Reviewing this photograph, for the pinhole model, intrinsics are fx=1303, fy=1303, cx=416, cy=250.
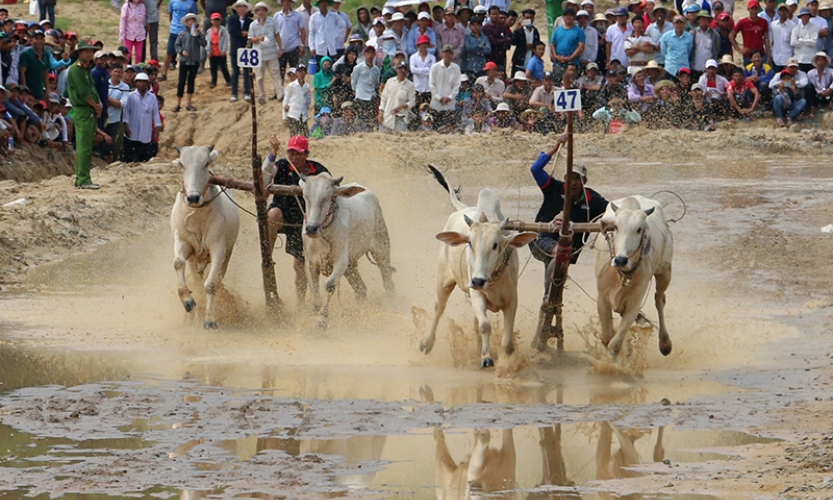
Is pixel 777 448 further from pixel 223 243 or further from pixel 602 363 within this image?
pixel 223 243

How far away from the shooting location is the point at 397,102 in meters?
20.8

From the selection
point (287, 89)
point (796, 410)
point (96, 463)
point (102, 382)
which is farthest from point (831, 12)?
point (96, 463)

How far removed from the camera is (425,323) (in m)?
11.9

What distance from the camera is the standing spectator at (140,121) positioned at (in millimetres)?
19000

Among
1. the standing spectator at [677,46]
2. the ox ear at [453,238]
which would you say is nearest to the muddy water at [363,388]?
the ox ear at [453,238]

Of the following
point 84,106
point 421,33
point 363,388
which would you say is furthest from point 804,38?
point 363,388

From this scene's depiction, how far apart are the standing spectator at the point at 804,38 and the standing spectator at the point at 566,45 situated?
350cm

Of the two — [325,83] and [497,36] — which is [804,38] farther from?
[325,83]

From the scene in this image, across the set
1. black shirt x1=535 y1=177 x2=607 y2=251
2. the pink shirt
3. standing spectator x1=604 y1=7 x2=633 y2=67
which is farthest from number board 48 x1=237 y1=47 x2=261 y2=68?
the pink shirt

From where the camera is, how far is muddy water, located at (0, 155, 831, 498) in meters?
7.31

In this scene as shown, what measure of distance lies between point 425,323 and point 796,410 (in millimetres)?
4049

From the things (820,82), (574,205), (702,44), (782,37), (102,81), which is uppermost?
(782,37)

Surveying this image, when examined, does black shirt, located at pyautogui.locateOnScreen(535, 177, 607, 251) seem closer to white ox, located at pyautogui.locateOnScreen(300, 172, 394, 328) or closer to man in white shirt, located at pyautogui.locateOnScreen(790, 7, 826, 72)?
white ox, located at pyautogui.locateOnScreen(300, 172, 394, 328)

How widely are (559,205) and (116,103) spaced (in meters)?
9.72
